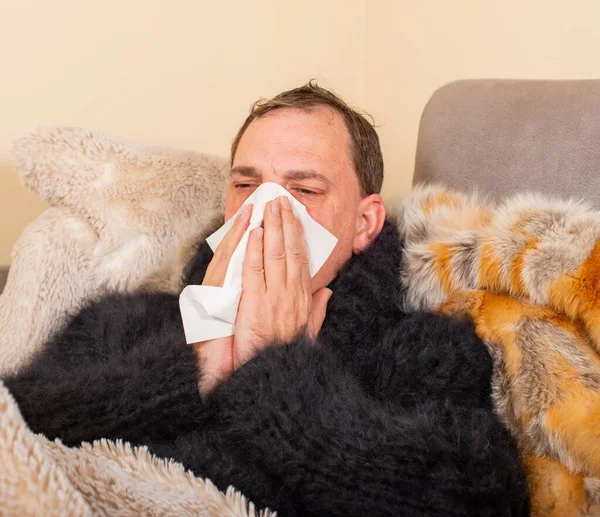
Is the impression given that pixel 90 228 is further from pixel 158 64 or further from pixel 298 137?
pixel 158 64

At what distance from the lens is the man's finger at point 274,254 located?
999mm

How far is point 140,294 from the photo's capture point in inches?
48.5

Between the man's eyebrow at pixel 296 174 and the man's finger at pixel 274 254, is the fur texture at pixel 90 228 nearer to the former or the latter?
the man's eyebrow at pixel 296 174

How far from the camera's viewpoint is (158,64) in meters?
1.75

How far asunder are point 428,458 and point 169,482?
0.32 metres

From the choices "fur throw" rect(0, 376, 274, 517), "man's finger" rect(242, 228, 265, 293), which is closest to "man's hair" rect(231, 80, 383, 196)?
"man's finger" rect(242, 228, 265, 293)

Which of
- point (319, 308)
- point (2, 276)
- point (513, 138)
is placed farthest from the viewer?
point (2, 276)

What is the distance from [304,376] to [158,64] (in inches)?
50.6

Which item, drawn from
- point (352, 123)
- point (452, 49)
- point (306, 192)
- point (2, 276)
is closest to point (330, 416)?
point (306, 192)

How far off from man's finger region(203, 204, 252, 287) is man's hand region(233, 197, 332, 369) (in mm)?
35

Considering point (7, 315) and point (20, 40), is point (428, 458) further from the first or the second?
point (20, 40)

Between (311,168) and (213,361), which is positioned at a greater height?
(311,168)

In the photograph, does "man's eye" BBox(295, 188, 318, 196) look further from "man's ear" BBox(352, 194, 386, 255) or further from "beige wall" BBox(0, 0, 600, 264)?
"beige wall" BBox(0, 0, 600, 264)

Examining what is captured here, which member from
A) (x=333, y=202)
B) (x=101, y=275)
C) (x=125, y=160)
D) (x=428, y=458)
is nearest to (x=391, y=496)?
(x=428, y=458)
